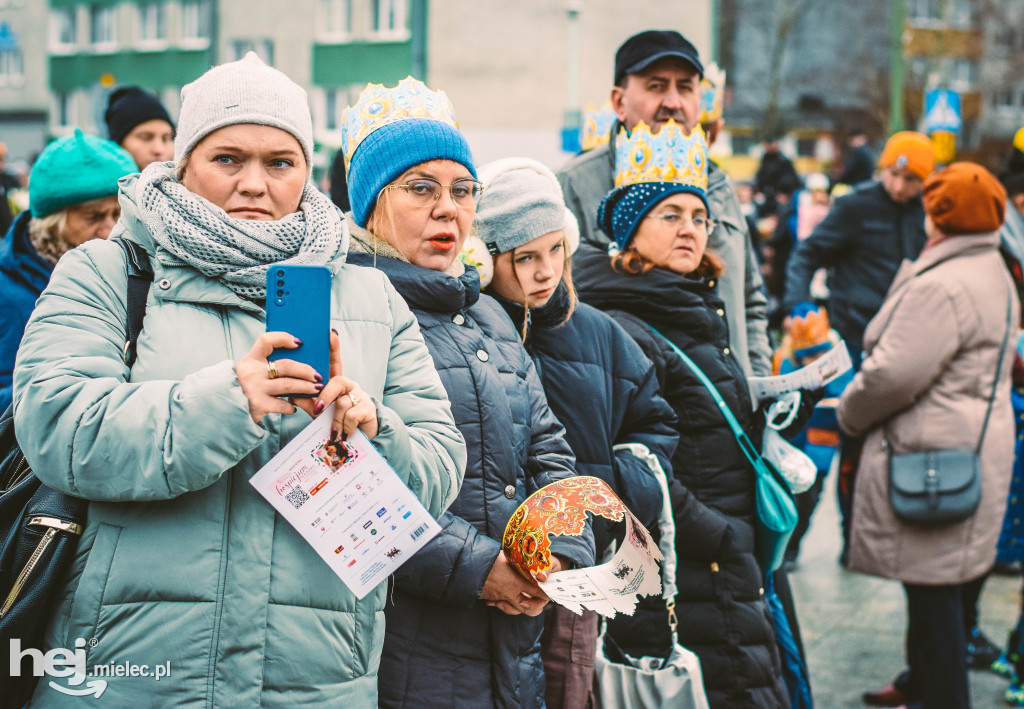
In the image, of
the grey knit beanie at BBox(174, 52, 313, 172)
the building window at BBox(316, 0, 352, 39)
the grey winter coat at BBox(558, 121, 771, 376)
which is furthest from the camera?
the building window at BBox(316, 0, 352, 39)

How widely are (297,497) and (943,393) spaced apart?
3.27 m

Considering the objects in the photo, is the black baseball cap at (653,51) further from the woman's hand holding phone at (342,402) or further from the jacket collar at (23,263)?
the woman's hand holding phone at (342,402)

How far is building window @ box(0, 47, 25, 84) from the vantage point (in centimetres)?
4038

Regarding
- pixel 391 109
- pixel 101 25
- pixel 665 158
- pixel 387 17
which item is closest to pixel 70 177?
pixel 391 109

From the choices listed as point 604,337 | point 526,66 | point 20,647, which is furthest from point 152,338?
point 526,66

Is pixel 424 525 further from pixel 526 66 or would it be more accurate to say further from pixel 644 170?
pixel 526 66

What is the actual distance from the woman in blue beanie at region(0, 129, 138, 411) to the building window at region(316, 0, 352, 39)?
32276mm

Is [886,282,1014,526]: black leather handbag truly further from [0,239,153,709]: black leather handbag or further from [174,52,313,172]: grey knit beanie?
[0,239,153,709]: black leather handbag

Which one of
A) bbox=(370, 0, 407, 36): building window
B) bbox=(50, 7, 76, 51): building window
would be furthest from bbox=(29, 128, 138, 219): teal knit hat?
bbox=(50, 7, 76, 51): building window

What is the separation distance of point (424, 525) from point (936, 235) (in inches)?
132

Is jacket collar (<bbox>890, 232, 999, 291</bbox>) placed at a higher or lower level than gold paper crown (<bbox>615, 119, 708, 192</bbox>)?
lower

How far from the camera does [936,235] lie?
468 centimetres

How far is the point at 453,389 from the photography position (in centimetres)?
255
